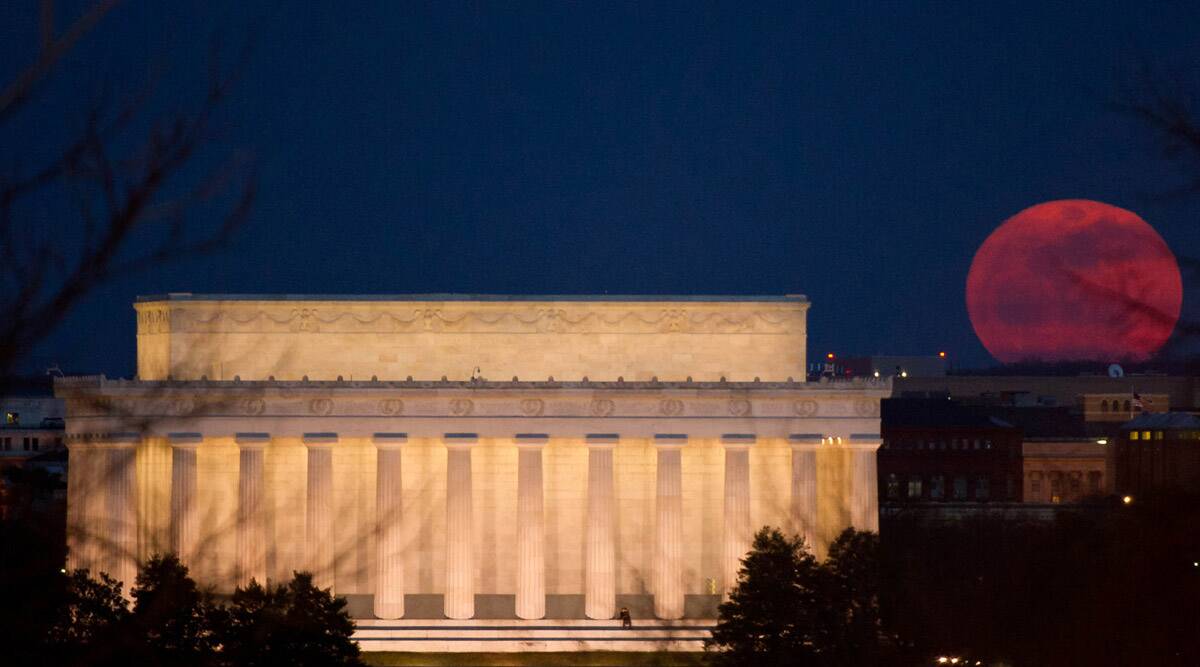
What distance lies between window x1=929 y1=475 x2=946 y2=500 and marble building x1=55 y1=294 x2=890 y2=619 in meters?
85.1

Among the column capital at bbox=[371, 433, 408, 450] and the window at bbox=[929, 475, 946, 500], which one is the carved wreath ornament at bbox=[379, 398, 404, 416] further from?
the window at bbox=[929, 475, 946, 500]

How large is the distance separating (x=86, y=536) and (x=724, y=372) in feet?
305

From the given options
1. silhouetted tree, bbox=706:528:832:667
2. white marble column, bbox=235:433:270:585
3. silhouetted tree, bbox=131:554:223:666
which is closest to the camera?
silhouetted tree, bbox=131:554:223:666

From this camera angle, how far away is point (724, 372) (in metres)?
115

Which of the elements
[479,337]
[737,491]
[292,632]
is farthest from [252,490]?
[292,632]

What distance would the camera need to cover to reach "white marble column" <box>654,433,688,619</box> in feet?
357

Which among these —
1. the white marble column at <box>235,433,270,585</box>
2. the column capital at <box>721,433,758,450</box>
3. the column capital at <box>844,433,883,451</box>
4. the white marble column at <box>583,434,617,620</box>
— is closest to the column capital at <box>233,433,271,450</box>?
the white marble column at <box>235,433,270,585</box>

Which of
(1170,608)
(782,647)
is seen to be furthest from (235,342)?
(1170,608)

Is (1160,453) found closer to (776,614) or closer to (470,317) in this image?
(470,317)

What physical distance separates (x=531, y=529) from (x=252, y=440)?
14.6m

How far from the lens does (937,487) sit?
19825 cm

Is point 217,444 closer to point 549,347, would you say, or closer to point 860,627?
point 549,347

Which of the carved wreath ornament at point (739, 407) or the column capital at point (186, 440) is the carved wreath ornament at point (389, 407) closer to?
the column capital at point (186, 440)

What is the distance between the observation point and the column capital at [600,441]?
109m
